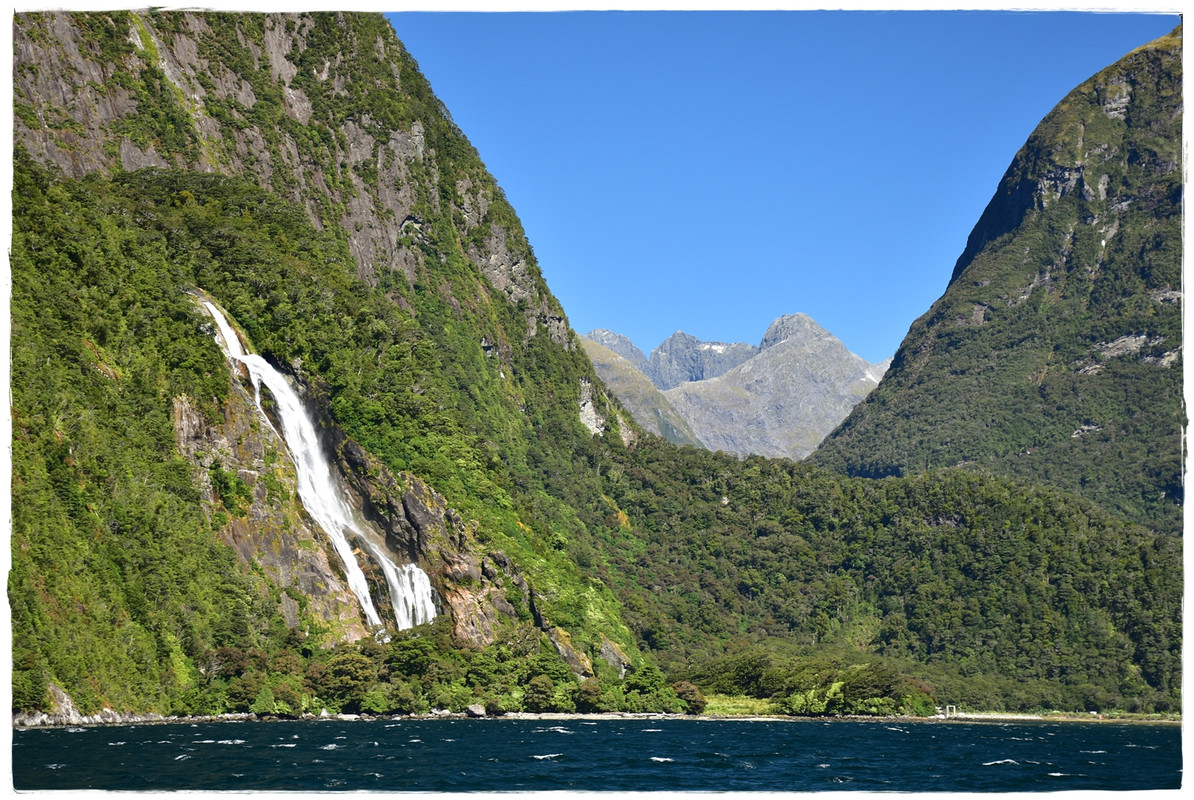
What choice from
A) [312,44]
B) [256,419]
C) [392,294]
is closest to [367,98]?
[312,44]

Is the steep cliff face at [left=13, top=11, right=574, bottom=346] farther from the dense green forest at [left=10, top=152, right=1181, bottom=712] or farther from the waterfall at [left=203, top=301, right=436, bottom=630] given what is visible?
Answer: the waterfall at [left=203, top=301, right=436, bottom=630]

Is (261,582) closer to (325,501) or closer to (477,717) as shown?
(325,501)

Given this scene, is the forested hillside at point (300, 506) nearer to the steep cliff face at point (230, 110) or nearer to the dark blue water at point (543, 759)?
the steep cliff face at point (230, 110)

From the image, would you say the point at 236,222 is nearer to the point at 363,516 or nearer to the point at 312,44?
the point at 363,516

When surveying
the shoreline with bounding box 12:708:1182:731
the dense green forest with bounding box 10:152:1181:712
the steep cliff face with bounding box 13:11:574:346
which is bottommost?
the shoreline with bounding box 12:708:1182:731

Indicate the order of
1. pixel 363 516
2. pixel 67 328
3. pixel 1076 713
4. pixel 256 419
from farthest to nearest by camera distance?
pixel 1076 713
pixel 363 516
pixel 256 419
pixel 67 328

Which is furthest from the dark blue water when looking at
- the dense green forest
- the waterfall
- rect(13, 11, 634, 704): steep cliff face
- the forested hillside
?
rect(13, 11, 634, 704): steep cliff face
